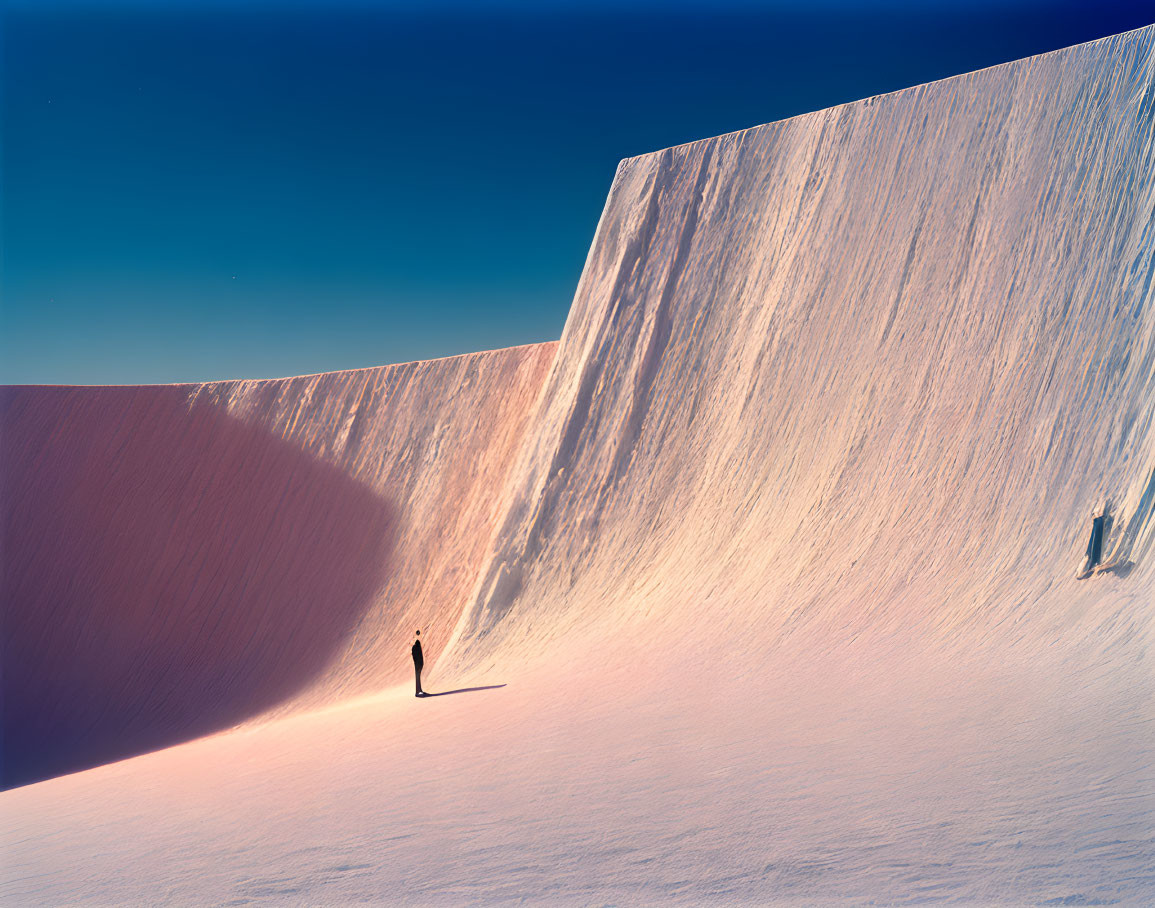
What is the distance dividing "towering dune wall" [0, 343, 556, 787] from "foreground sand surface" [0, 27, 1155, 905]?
0.56ft

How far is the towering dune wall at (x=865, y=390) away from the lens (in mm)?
10086

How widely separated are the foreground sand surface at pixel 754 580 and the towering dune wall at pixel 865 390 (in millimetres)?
57

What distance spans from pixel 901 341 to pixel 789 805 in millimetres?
9084

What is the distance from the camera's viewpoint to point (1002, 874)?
4695mm

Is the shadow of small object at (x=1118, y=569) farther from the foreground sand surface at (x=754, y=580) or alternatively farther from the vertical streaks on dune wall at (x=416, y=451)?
the vertical streaks on dune wall at (x=416, y=451)

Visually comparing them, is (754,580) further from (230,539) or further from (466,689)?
(230,539)

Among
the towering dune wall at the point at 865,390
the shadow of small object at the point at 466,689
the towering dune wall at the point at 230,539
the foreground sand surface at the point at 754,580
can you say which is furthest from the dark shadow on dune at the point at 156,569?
the shadow of small object at the point at 466,689

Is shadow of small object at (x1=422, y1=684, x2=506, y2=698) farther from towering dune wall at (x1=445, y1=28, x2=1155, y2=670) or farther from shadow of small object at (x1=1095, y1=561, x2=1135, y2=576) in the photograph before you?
shadow of small object at (x1=1095, y1=561, x2=1135, y2=576)

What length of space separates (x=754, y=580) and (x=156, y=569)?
16.4 metres

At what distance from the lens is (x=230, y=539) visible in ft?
67.9

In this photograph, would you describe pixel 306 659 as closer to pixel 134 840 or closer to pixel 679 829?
pixel 134 840

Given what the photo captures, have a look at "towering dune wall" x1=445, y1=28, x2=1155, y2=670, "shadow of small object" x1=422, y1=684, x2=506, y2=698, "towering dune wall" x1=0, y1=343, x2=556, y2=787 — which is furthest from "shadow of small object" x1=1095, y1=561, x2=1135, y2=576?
"towering dune wall" x1=0, y1=343, x2=556, y2=787

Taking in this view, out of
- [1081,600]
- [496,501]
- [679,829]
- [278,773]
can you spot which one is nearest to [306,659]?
[496,501]

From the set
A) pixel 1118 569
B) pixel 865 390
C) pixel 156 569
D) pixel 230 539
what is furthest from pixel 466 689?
pixel 156 569
